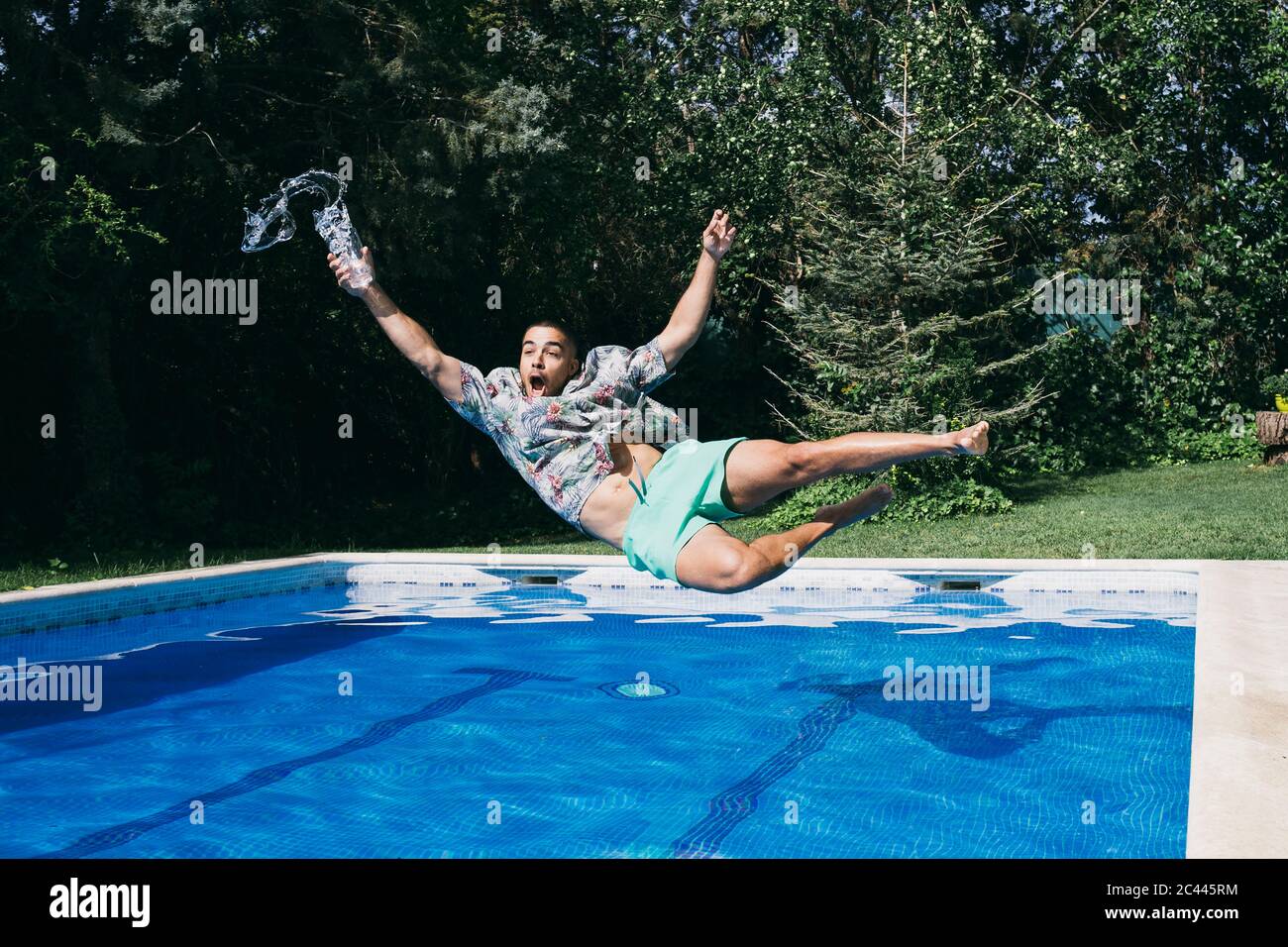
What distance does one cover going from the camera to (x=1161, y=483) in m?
14.4

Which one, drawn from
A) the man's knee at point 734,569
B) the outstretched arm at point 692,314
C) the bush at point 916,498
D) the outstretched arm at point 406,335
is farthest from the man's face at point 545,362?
the bush at point 916,498

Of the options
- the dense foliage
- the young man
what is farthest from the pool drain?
the dense foliage

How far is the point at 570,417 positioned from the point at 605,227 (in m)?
12.2

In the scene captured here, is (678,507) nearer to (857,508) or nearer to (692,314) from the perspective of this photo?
(857,508)

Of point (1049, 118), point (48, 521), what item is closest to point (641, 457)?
point (48, 521)

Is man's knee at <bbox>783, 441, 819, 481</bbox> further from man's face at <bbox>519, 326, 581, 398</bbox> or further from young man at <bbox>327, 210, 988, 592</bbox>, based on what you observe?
man's face at <bbox>519, 326, 581, 398</bbox>

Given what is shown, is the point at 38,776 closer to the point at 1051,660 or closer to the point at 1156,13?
the point at 1051,660

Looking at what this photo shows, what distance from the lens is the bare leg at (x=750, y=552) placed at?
4.35 meters

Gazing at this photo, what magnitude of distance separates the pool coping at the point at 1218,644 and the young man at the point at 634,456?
1461mm

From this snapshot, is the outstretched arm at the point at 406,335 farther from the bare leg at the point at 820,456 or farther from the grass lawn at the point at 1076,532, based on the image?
the grass lawn at the point at 1076,532

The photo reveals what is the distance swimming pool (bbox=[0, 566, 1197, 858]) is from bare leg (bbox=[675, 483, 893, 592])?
107cm

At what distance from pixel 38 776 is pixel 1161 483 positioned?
12.4m

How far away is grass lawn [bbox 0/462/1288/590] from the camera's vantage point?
10.0 metres

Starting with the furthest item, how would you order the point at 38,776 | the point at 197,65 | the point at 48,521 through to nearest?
1. the point at 48,521
2. the point at 197,65
3. the point at 38,776
